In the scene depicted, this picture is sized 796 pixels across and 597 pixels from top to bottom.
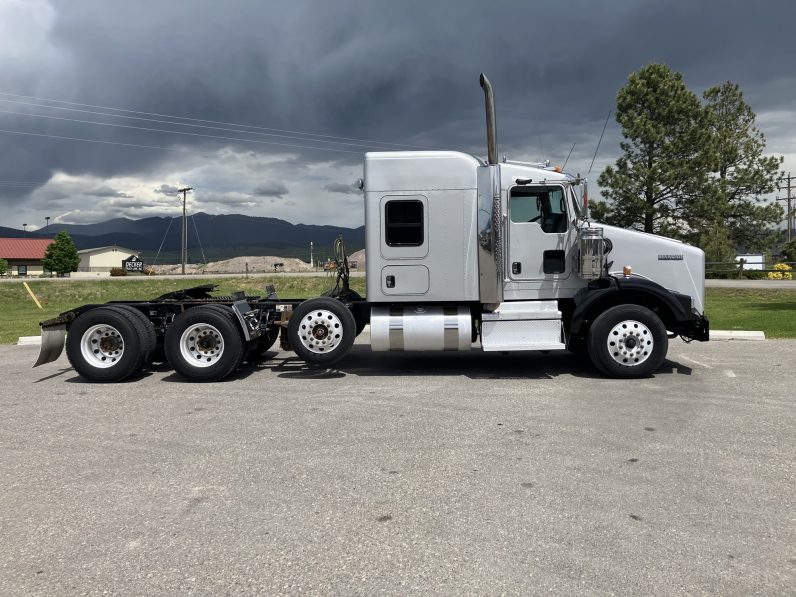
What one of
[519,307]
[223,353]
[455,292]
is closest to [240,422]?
[223,353]

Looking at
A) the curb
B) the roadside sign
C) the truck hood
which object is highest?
the roadside sign

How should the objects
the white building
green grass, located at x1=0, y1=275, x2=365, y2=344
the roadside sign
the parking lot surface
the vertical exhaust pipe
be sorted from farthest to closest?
1. the white building
2. the roadside sign
3. green grass, located at x1=0, y1=275, x2=365, y2=344
4. the vertical exhaust pipe
5. the parking lot surface

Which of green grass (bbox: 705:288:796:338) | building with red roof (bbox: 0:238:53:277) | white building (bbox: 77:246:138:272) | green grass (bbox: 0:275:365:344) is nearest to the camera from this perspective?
green grass (bbox: 705:288:796:338)

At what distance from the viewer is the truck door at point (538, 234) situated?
8445mm

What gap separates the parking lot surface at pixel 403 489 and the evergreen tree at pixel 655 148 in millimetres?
28520

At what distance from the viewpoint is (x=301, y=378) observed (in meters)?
8.61

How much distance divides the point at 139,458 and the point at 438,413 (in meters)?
2.94

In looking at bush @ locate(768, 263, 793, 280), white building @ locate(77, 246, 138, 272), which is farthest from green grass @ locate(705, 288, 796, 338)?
white building @ locate(77, 246, 138, 272)

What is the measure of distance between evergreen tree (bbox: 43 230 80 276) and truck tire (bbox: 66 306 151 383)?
9282 cm

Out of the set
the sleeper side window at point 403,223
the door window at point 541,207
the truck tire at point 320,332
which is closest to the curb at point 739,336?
the door window at point 541,207

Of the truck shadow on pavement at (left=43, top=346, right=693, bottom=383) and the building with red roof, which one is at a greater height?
the building with red roof

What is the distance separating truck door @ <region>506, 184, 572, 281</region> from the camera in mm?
8445

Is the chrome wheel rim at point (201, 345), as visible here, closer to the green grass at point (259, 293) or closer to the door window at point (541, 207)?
the green grass at point (259, 293)

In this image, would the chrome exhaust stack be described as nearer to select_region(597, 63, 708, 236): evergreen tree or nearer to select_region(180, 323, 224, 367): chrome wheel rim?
select_region(180, 323, 224, 367): chrome wheel rim
